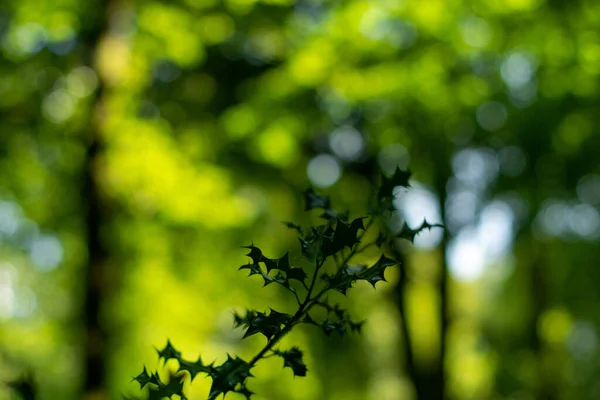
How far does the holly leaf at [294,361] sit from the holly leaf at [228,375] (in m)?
0.15

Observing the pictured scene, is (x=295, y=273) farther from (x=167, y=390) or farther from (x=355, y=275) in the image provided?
(x=167, y=390)

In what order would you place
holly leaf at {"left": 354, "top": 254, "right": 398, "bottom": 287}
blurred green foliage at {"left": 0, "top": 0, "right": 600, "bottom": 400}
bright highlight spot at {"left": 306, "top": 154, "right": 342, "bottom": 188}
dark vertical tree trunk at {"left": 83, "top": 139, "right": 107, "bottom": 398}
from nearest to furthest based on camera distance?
holly leaf at {"left": 354, "top": 254, "right": 398, "bottom": 287} → dark vertical tree trunk at {"left": 83, "top": 139, "right": 107, "bottom": 398} → blurred green foliage at {"left": 0, "top": 0, "right": 600, "bottom": 400} → bright highlight spot at {"left": 306, "top": 154, "right": 342, "bottom": 188}

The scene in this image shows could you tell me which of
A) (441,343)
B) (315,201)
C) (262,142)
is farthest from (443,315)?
(315,201)

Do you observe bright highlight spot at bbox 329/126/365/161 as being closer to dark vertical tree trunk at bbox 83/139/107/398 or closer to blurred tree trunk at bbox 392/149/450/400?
blurred tree trunk at bbox 392/149/450/400

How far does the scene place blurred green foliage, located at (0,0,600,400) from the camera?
666 cm

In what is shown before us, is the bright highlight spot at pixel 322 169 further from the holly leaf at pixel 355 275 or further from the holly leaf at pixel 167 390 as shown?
the holly leaf at pixel 167 390

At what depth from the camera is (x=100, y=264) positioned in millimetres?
6559

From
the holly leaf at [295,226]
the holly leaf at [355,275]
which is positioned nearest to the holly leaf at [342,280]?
the holly leaf at [355,275]

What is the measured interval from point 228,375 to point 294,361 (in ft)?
0.86

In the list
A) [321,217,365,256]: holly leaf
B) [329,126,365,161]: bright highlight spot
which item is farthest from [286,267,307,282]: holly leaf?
[329,126,365,161]: bright highlight spot

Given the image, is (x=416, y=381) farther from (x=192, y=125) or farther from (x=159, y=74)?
(x=159, y=74)

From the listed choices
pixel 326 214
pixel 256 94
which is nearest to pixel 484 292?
pixel 256 94

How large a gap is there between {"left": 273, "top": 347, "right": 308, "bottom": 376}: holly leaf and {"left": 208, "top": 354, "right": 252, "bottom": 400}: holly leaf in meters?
0.15

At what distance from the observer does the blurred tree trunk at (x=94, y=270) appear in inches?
250
